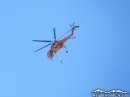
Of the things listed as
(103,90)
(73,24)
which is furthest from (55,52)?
(103,90)

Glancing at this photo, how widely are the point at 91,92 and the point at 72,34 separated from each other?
34.4 ft

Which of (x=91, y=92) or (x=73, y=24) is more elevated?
(x=73, y=24)

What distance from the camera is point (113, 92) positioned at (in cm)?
6272

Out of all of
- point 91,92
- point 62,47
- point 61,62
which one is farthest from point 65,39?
point 91,92

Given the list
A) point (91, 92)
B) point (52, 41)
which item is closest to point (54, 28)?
point (52, 41)

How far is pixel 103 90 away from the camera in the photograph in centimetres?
6325

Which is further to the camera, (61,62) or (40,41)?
(40,41)

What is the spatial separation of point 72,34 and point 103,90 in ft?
36.0

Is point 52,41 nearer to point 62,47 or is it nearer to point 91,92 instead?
point 62,47

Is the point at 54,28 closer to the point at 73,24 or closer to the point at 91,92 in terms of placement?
the point at 73,24

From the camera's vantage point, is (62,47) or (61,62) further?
(62,47)

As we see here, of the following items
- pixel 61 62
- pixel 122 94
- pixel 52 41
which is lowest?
pixel 122 94

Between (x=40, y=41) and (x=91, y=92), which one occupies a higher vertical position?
(x=40, y=41)

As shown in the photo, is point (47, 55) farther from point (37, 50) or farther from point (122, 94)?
point (122, 94)
